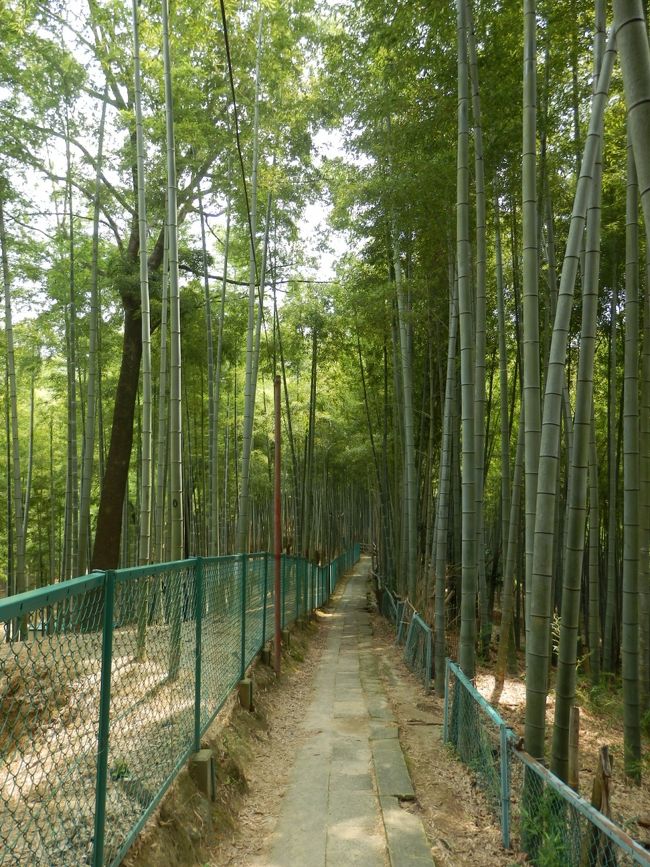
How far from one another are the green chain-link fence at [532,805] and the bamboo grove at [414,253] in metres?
0.25

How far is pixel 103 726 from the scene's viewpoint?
1774mm

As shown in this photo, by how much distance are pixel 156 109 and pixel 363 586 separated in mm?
16887

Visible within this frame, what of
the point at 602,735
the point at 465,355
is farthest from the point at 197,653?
the point at 602,735

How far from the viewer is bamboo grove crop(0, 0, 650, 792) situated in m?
3.16

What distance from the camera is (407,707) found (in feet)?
17.6

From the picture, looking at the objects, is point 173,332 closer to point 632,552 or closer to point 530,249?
point 530,249

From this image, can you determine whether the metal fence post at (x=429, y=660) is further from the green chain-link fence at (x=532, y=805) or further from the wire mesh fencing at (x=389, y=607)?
the wire mesh fencing at (x=389, y=607)

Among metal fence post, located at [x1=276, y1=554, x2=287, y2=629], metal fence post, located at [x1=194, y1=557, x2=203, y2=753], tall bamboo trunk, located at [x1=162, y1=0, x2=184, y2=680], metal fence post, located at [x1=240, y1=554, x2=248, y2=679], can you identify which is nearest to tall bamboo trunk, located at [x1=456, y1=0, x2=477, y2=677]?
metal fence post, located at [x1=240, y1=554, x2=248, y2=679]

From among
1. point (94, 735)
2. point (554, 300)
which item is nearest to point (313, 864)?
point (94, 735)

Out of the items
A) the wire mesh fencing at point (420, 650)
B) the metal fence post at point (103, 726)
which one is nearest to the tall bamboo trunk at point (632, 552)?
the wire mesh fencing at point (420, 650)

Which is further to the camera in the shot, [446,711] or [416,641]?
[416,641]

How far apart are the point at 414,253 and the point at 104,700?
6.74 metres

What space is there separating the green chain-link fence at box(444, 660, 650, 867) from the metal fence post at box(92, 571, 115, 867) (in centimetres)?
137

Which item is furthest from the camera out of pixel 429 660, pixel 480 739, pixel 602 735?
pixel 429 660
